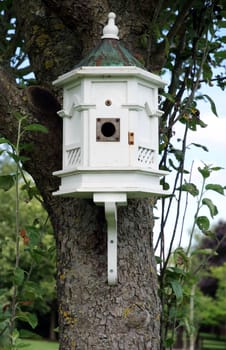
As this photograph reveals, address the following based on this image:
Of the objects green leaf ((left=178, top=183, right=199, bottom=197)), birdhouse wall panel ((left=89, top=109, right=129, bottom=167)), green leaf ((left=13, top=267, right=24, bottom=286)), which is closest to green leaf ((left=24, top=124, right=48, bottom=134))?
birdhouse wall panel ((left=89, top=109, right=129, bottom=167))

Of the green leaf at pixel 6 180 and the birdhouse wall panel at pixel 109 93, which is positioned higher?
the birdhouse wall panel at pixel 109 93

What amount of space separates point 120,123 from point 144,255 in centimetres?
47

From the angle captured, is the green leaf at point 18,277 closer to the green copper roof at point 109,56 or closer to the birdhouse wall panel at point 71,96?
the birdhouse wall panel at point 71,96

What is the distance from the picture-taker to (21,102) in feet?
7.28

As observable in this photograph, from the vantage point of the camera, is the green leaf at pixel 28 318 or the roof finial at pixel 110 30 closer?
the roof finial at pixel 110 30

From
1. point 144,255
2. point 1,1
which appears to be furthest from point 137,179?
point 1,1

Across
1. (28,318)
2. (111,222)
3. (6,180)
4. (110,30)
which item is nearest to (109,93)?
(110,30)

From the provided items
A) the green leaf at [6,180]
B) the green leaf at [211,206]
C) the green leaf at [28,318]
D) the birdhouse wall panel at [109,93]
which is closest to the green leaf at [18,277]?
the green leaf at [28,318]

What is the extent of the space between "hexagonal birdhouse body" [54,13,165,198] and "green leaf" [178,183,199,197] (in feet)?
2.04

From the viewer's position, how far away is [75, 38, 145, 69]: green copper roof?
1971 mm

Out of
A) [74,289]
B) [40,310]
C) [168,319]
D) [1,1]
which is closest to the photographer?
[74,289]

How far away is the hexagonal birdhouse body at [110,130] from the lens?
190cm

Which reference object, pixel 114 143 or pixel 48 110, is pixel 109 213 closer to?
pixel 114 143

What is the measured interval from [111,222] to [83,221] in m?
0.16
